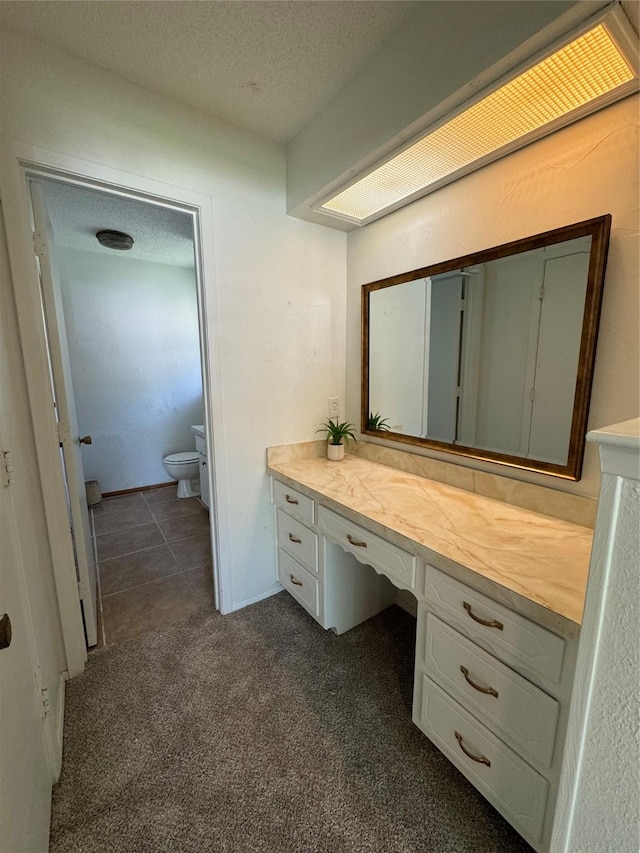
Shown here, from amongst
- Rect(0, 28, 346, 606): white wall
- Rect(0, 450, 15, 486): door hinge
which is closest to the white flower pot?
Rect(0, 28, 346, 606): white wall

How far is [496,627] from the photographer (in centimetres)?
96

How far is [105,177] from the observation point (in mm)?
1436

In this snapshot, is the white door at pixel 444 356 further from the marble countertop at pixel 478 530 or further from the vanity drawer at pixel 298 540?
the vanity drawer at pixel 298 540

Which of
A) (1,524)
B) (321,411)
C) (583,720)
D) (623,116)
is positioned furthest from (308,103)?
(583,720)

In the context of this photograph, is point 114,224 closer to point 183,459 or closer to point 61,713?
point 183,459

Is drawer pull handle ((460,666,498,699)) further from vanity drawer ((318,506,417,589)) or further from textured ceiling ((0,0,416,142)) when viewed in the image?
textured ceiling ((0,0,416,142))

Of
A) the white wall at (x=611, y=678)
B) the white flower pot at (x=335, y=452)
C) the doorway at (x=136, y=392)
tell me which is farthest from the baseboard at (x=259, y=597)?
the white wall at (x=611, y=678)

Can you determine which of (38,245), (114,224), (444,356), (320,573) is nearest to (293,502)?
(320,573)

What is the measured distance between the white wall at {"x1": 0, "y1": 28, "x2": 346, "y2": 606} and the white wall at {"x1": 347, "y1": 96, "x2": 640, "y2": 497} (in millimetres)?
795

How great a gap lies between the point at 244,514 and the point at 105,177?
66.3 inches

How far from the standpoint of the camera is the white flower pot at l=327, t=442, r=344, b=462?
2.10 meters

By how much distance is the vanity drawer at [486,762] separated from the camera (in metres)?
0.92

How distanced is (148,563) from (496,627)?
2365 millimetres

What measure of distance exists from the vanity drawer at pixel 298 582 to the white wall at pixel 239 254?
0.33 ft
